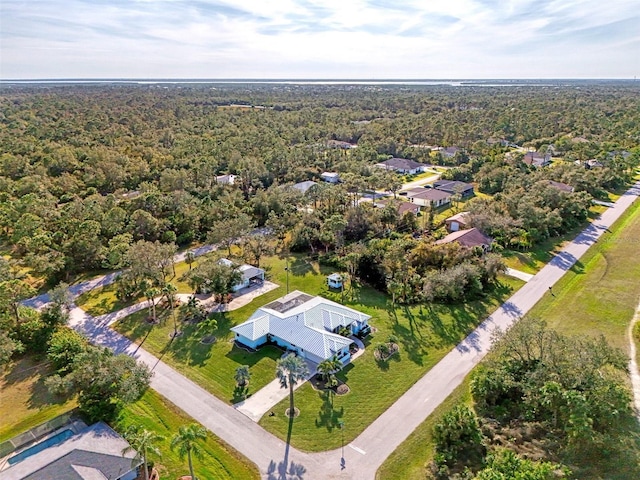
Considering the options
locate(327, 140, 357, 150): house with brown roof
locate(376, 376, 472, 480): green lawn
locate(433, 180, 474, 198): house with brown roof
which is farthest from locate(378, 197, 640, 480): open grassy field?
locate(327, 140, 357, 150): house with brown roof

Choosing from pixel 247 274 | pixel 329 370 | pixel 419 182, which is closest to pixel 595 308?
pixel 329 370

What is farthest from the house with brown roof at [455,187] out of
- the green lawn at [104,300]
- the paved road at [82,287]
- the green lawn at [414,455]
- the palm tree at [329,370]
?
the green lawn at [414,455]

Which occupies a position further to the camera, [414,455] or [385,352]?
[385,352]

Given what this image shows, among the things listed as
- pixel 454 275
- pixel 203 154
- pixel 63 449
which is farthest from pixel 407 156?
pixel 63 449

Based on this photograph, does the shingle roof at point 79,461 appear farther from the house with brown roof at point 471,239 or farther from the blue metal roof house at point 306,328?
the house with brown roof at point 471,239

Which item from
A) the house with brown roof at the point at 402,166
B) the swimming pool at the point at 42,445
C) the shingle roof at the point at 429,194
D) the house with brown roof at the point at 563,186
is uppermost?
the house with brown roof at the point at 563,186

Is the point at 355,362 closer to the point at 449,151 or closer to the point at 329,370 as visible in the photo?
the point at 329,370

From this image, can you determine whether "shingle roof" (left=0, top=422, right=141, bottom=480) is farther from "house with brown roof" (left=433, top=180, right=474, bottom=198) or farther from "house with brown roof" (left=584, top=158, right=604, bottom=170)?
"house with brown roof" (left=584, top=158, right=604, bottom=170)

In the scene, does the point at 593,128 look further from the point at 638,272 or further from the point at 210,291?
the point at 210,291
